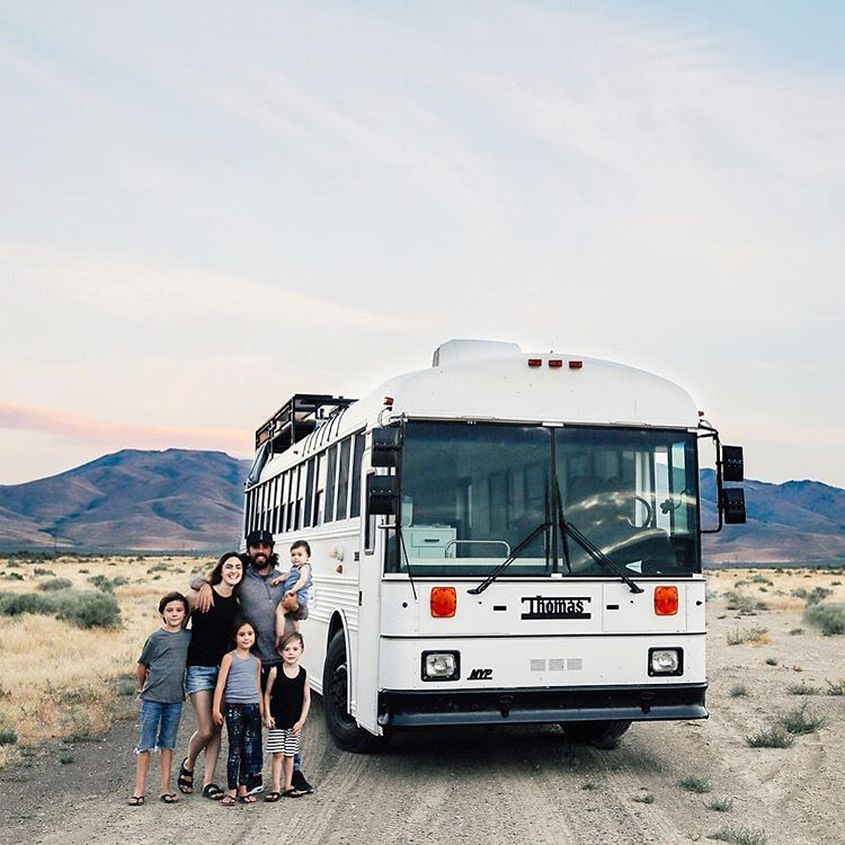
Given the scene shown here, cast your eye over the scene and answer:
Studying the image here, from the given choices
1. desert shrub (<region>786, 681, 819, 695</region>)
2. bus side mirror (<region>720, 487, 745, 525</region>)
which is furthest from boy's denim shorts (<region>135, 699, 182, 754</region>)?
desert shrub (<region>786, 681, 819, 695</region>)

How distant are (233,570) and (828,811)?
4.78 m

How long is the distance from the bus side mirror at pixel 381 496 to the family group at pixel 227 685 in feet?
3.89

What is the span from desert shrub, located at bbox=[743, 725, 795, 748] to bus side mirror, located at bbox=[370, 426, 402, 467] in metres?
5.01

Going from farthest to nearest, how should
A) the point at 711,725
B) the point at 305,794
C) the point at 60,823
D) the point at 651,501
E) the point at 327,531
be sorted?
the point at 711,725, the point at 327,531, the point at 651,501, the point at 305,794, the point at 60,823

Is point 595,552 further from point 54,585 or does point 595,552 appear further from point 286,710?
point 54,585

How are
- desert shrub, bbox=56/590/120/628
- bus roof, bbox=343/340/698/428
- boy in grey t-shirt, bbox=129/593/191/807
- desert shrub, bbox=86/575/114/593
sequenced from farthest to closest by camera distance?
desert shrub, bbox=86/575/114/593
desert shrub, bbox=56/590/120/628
bus roof, bbox=343/340/698/428
boy in grey t-shirt, bbox=129/593/191/807

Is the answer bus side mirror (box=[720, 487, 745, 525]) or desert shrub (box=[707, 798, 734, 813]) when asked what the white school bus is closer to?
bus side mirror (box=[720, 487, 745, 525])

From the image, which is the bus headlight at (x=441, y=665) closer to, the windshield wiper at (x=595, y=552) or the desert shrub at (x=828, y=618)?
the windshield wiper at (x=595, y=552)

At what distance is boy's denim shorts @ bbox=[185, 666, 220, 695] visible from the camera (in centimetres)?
867

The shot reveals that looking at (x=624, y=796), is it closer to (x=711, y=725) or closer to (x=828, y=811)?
(x=828, y=811)

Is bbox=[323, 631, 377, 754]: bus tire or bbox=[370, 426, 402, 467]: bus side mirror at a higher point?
bbox=[370, 426, 402, 467]: bus side mirror

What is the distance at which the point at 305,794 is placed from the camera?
894 centimetres

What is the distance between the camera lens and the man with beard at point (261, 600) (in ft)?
29.0

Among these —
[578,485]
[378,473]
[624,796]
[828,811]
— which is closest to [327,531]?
[378,473]
